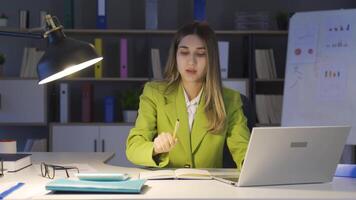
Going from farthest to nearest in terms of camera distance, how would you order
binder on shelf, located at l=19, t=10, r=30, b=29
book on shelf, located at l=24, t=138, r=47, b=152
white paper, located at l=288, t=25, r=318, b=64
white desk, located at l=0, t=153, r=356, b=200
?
binder on shelf, located at l=19, t=10, r=30, b=29 → book on shelf, located at l=24, t=138, r=47, b=152 → white paper, located at l=288, t=25, r=318, b=64 → white desk, located at l=0, t=153, r=356, b=200

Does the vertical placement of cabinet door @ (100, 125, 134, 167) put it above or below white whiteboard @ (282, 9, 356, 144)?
below

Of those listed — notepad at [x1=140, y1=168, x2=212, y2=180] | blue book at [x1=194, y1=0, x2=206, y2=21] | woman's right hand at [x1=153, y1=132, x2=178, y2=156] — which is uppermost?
blue book at [x1=194, y1=0, x2=206, y2=21]

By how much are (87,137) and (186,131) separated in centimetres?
184

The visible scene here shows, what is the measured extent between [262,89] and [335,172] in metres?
2.41

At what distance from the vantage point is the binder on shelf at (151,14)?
3746 mm

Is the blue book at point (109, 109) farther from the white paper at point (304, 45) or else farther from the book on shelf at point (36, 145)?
the white paper at point (304, 45)

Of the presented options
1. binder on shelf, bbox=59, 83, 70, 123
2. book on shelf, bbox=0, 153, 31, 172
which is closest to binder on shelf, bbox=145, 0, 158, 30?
binder on shelf, bbox=59, 83, 70, 123

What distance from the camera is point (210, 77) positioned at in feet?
6.80

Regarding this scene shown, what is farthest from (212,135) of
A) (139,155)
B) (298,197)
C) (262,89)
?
(262,89)

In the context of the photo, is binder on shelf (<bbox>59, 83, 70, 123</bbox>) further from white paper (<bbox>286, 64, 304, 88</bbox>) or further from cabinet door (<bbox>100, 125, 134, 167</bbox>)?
white paper (<bbox>286, 64, 304, 88</bbox>)

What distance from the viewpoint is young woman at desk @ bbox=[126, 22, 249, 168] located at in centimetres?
204

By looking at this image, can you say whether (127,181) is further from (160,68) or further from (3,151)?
(160,68)

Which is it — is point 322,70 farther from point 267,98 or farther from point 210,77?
point 210,77

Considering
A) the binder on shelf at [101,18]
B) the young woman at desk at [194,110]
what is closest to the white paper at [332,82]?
the young woman at desk at [194,110]
